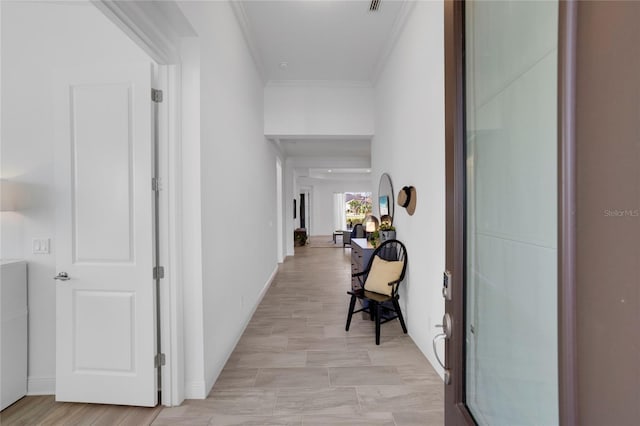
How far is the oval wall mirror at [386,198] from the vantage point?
12.8 feet

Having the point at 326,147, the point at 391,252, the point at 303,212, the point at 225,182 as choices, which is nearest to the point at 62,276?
the point at 225,182

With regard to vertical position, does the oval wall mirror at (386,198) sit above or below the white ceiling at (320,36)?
below

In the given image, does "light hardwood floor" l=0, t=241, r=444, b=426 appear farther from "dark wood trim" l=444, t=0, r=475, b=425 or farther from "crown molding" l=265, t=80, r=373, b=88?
"crown molding" l=265, t=80, r=373, b=88

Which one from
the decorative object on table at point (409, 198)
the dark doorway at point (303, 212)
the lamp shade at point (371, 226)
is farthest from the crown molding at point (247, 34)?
the dark doorway at point (303, 212)

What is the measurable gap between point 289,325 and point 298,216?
9.15m

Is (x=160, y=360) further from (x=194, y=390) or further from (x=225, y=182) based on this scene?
(x=225, y=182)

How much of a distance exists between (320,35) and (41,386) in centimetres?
419

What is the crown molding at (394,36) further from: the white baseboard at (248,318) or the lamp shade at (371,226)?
the white baseboard at (248,318)

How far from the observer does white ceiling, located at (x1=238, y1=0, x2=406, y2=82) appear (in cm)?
303

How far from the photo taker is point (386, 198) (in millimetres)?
4055

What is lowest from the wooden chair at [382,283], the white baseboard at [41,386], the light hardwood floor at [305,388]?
the light hardwood floor at [305,388]

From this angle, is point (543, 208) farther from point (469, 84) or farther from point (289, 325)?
point (289, 325)

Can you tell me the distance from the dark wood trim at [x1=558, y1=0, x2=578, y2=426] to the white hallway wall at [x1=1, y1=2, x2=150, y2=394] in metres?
2.81

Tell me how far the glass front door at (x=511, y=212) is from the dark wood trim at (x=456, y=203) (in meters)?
0.02
